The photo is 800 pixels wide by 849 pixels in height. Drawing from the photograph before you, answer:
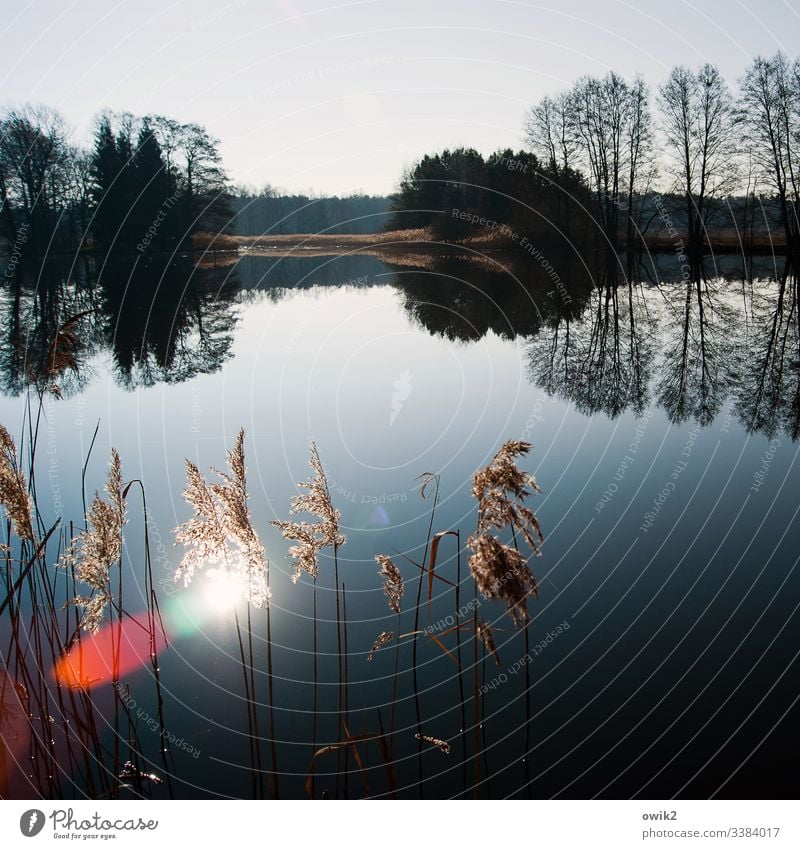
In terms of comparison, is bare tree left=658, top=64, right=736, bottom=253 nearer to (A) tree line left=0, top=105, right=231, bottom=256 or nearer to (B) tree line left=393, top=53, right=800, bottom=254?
(B) tree line left=393, top=53, right=800, bottom=254

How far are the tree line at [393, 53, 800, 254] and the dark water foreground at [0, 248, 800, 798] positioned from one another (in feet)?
18.3

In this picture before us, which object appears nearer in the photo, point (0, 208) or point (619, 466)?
point (619, 466)

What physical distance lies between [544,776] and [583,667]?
3.59ft

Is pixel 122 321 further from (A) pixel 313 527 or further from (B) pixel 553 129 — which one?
(A) pixel 313 527

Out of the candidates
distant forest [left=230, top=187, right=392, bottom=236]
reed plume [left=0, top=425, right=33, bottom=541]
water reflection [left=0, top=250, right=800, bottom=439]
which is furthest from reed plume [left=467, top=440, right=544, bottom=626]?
distant forest [left=230, top=187, right=392, bottom=236]

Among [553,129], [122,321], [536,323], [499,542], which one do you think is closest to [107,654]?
[499,542]

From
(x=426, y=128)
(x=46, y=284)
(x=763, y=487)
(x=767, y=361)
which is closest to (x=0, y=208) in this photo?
(x=46, y=284)

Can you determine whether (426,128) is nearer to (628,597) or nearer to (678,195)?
(678,195)

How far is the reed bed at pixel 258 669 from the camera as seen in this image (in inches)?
132

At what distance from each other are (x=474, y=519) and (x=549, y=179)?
846 inches

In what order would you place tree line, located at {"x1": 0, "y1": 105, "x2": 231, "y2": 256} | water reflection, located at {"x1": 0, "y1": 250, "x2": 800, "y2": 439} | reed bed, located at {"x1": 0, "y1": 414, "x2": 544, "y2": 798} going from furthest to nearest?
tree line, located at {"x1": 0, "y1": 105, "x2": 231, "y2": 256}, water reflection, located at {"x1": 0, "y1": 250, "x2": 800, "y2": 439}, reed bed, located at {"x1": 0, "y1": 414, "x2": 544, "y2": 798}

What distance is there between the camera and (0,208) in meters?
29.1

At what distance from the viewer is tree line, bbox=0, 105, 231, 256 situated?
27.6 m

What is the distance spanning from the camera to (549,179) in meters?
26.2
